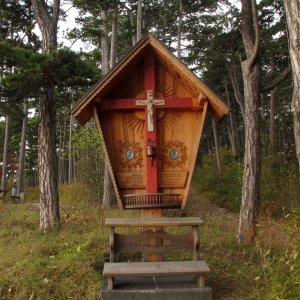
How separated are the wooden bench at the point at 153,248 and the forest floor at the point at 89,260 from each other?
0.58 metres

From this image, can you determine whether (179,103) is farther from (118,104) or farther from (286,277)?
(286,277)

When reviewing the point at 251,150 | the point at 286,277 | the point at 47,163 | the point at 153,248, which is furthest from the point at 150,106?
the point at 47,163

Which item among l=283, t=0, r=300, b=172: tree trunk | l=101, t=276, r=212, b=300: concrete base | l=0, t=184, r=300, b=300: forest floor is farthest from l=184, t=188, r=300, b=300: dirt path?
l=283, t=0, r=300, b=172: tree trunk

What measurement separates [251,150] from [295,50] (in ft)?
16.0

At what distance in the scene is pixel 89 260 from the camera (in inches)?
270

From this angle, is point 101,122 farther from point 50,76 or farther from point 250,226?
point 250,226

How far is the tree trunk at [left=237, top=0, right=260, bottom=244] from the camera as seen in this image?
9.05 meters

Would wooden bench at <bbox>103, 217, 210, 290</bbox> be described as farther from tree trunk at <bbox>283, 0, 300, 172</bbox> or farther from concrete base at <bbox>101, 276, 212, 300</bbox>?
tree trunk at <bbox>283, 0, 300, 172</bbox>

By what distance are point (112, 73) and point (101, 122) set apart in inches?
34.8

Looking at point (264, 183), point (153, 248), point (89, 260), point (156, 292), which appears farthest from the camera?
point (264, 183)

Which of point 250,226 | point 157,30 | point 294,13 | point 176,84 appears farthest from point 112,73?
point 157,30

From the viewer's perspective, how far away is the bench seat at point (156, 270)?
5422 mm

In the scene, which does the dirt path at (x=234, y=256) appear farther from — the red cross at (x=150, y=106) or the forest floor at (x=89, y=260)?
the red cross at (x=150, y=106)

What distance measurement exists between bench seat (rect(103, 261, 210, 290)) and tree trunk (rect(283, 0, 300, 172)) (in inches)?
87.0
